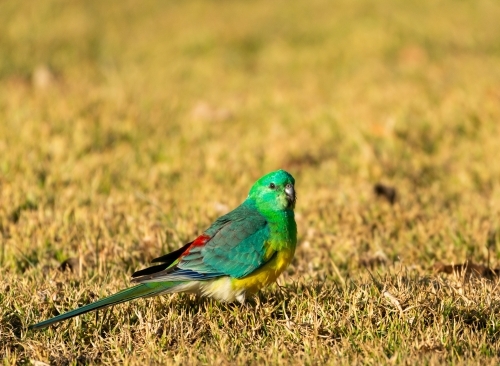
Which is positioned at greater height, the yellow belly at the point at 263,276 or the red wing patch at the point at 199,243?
the red wing patch at the point at 199,243

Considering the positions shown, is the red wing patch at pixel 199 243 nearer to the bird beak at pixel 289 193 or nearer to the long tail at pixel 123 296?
the long tail at pixel 123 296

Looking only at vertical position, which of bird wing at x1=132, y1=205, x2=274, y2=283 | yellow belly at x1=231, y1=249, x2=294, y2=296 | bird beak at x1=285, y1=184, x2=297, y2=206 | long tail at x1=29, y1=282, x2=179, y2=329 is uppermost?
bird beak at x1=285, y1=184, x2=297, y2=206

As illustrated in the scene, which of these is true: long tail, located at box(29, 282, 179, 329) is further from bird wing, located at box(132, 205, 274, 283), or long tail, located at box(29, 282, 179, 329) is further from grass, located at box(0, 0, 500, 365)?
grass, located at box(0, 0, 500, 365)

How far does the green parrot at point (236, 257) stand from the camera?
3.51 m

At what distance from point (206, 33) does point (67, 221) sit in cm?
664

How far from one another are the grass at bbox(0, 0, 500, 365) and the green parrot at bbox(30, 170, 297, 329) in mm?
139

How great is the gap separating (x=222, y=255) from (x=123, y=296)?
570 mm

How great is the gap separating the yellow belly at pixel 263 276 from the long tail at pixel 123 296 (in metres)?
0.33

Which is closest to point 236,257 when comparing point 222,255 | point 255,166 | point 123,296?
point 222,255

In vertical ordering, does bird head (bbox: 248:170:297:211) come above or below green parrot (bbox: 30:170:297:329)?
above

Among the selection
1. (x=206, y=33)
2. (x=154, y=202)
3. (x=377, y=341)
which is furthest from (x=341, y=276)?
(x=206, y=33)

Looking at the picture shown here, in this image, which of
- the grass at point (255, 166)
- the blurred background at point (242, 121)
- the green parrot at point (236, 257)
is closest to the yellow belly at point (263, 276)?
the green parrot at point (236, 257)

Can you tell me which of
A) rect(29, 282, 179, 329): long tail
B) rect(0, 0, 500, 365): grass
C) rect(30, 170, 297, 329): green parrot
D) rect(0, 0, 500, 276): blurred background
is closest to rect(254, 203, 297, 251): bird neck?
rect(30, 170, 297, 329): green parrot

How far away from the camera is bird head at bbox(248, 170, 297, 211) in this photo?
A: 12.8ft
